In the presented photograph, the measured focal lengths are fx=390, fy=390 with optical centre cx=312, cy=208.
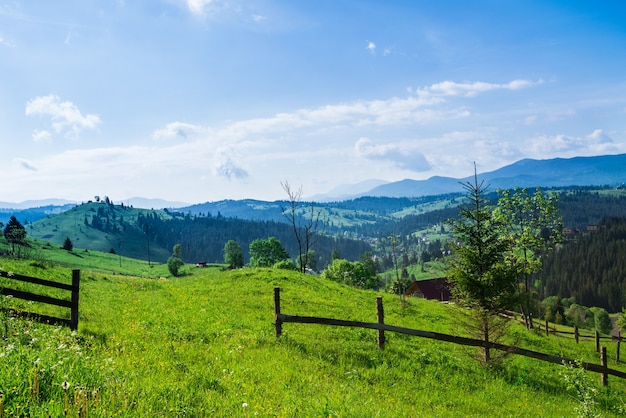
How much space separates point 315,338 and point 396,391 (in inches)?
230

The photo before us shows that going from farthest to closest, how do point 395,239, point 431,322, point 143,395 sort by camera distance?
point 395,239 → point 431,322 → point 143,395

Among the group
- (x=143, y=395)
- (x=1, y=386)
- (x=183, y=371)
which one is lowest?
(x=183, y=371)

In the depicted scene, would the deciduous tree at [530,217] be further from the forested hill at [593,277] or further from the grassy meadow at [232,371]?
the forested hill at [593,277]

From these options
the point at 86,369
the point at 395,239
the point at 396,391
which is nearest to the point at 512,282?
the point at 396,391

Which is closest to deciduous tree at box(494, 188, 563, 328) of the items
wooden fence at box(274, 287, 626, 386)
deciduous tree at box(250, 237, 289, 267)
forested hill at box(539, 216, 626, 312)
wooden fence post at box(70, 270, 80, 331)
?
wooden fence at box(274, 287, 626, 386)

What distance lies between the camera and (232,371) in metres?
10.6

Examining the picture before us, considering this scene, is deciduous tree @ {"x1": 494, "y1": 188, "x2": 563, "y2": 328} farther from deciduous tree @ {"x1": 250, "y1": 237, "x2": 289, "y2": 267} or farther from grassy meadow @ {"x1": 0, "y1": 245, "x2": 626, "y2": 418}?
deciduous tree @ {"x1": 250, "y1": 237, "x2": 289, "y2": 267}

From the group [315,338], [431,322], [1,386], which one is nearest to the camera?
[1,386]

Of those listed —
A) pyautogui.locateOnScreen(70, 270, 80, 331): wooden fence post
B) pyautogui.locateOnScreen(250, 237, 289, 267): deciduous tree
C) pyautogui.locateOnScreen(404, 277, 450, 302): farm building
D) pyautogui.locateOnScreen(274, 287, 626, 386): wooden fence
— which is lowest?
pyautogui.locateOnScreen(404, 277, 450, 302): farm building

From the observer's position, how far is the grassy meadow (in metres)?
6.87

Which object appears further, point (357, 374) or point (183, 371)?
point (357, 374)

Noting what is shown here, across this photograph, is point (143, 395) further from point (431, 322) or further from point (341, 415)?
point (431, 322)

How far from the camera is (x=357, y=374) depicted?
1278cm

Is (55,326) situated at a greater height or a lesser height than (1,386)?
lesser
